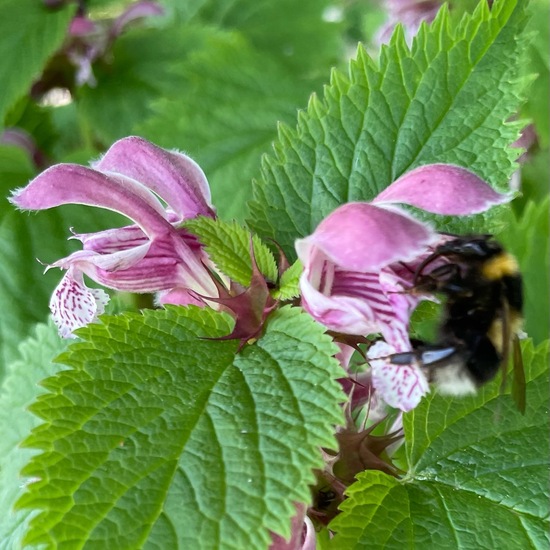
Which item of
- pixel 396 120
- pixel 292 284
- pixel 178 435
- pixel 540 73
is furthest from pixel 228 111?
pixel 178 435

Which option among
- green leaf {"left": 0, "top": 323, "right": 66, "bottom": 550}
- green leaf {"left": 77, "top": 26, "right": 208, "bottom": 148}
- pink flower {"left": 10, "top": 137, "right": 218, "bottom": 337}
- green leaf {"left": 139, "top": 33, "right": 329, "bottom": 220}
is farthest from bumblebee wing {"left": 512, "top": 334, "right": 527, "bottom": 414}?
green leaf {"left": 77, "top": 26, "right": 208, "bottom": 148}

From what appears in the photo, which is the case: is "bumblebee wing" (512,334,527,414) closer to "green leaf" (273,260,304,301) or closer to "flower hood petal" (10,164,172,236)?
"green leaf" (273,260,304,301)

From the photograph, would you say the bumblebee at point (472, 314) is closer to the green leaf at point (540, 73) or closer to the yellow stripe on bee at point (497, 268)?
the yellow stripe on bee at point (497, 268)

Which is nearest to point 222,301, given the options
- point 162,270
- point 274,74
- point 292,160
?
point 162,270

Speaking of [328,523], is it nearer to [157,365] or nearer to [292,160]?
[157,365]

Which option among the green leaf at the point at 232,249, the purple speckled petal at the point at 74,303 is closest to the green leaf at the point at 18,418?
the purple speckled petal at the point at 74,303

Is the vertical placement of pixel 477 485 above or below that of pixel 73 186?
below

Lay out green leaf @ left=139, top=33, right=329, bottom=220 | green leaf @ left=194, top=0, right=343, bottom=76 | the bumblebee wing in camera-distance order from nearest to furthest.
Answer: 1. the bumblebee wing
2. green leaf @ left=139, top=33, right=329, bottom=220
3. green leaf @ left=194, top=0, right=343, bottom=76
